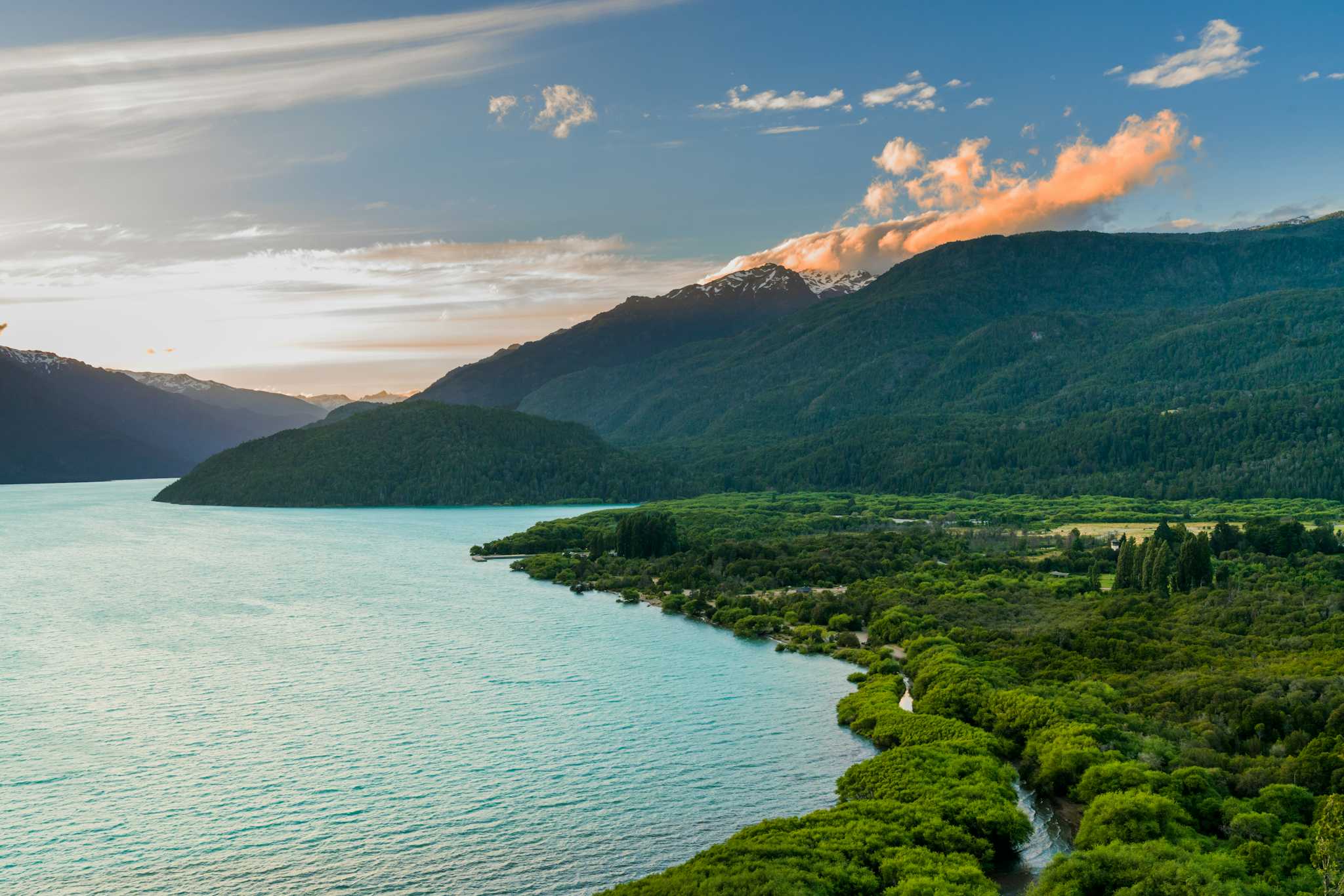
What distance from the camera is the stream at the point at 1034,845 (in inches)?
1973

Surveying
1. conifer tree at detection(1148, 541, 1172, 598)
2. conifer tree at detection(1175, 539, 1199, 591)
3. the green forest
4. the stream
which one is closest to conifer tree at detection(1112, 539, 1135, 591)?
the green forest

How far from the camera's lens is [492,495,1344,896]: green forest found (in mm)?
46562

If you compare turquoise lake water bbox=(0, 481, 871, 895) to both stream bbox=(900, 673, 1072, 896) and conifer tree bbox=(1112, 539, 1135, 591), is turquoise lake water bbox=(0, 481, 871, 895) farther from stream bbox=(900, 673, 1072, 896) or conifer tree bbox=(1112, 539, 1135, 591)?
conifer tree bbox=(1112, 539, 1135, 591)

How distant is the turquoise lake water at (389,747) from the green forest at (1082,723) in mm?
5993

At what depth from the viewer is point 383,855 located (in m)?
52.8

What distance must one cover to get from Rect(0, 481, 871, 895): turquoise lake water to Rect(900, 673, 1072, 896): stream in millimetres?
11563

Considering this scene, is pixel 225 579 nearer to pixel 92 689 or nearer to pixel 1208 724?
pixel 92 689

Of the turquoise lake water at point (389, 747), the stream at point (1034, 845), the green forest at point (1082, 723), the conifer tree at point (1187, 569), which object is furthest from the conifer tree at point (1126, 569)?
the stream at point (1034, 845)

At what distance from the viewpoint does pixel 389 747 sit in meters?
72.0

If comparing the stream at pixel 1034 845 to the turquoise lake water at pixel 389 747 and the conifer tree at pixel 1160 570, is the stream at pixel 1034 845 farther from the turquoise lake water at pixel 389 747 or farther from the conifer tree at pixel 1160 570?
the conifer tree at pixel 1160 570

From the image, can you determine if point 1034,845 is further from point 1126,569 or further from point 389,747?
point 1126,569

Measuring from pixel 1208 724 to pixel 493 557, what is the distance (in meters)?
149

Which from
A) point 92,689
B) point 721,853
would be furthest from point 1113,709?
point 92,689

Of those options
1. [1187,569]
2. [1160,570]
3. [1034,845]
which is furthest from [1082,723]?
[1187,569]
